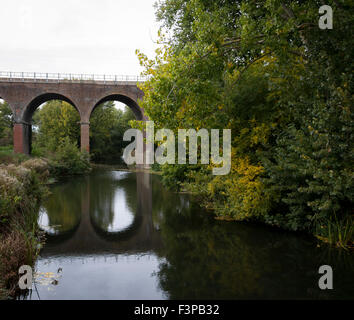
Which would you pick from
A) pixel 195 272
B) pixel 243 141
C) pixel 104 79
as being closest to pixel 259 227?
pixel 243 141

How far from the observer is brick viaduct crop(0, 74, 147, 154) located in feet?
94.8

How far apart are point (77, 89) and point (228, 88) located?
25.3 meters

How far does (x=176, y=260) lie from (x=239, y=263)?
126cm

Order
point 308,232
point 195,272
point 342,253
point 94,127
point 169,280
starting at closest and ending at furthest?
point 169,280 < point 195,272 < point 342,253 < point 308,232 < point 94,127

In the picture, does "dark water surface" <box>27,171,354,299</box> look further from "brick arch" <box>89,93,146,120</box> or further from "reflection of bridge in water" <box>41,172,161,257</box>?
"brick arch" <box>89,93,146,120</box>

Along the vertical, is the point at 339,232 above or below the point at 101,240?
above

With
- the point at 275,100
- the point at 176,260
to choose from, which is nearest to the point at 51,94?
the point at 275,100

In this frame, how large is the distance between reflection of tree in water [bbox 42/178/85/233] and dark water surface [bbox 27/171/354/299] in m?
0.03

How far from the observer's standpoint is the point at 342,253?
A: 21.0 feet

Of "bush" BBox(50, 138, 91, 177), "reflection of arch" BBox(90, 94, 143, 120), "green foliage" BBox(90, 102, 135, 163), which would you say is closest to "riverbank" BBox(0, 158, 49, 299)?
"bush" BBox(50, 138, 91, 177)

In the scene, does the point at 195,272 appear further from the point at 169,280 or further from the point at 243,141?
the point at 243,141

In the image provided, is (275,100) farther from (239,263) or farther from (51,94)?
(51,94)

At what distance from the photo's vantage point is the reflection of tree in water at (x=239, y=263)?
4.78 meters

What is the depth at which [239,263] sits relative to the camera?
600 centimetres
